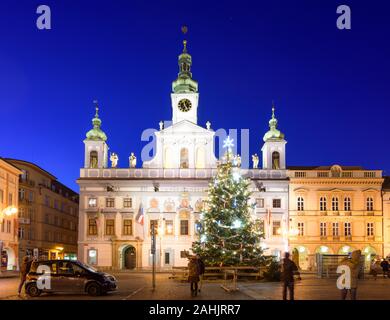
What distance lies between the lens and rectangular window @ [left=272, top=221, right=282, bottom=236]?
2918 inches

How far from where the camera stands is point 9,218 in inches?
2687

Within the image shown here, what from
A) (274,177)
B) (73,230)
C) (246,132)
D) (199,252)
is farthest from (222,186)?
(73,230)

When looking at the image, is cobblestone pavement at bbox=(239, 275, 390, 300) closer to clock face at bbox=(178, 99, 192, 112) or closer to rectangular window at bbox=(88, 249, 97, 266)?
rectangular window at bbox=(88, 249, 97, 266)

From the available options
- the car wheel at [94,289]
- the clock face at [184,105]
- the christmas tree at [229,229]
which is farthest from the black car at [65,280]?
the clock face at [184,105]

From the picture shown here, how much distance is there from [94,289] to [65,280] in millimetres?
1247

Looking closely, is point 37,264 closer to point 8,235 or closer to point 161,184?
point 8,235

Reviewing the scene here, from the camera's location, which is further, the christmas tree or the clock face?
the clock face

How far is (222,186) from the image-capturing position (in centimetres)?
4438

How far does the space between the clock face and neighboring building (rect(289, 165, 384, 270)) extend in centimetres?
1407

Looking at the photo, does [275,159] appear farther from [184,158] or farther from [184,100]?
[184,100]

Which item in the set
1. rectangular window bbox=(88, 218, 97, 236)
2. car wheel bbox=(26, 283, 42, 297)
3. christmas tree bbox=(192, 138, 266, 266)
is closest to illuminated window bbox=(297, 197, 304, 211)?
rectangular window bbox=(88, 218, 97, 236)

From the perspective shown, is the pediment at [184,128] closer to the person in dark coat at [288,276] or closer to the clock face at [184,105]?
the clock face at [184,105]

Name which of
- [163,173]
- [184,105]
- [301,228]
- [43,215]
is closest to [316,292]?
[301,228]
